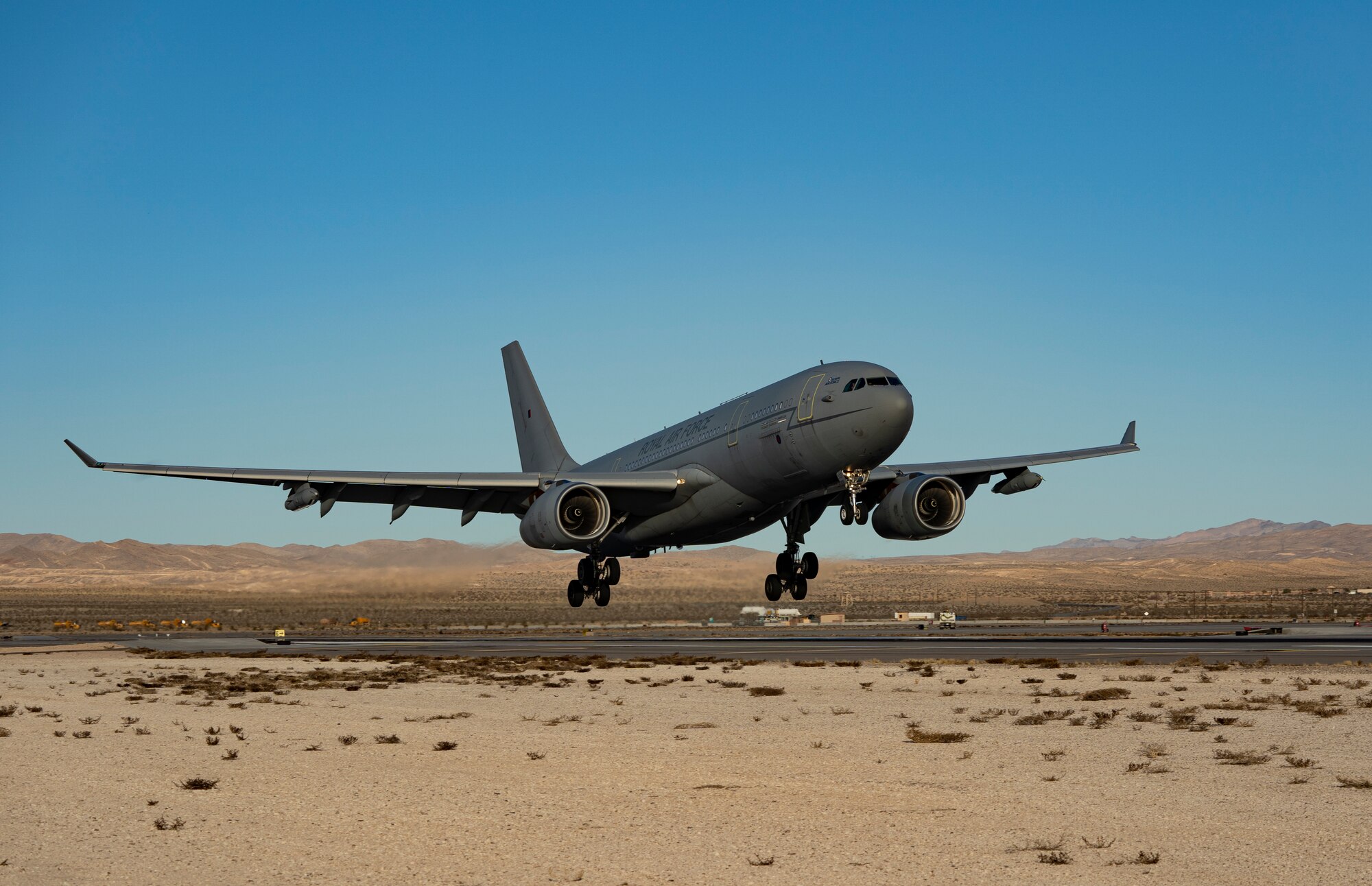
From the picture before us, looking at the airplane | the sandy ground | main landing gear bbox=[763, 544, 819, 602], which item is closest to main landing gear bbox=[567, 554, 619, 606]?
the airplane

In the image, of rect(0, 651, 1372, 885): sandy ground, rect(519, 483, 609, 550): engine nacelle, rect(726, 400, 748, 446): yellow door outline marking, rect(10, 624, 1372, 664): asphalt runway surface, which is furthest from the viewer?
rect(10, 624, 1372, 664): asphalt runway surface

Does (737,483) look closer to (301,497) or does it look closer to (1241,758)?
(301,497)

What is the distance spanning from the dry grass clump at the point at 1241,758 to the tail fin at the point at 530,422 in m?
39.8

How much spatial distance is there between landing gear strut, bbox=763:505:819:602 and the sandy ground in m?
12.1

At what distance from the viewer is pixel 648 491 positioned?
1626 inches

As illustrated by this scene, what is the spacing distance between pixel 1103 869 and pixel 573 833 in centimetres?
632

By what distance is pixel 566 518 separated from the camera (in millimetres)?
41062

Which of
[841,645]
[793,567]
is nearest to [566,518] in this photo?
[793,567]

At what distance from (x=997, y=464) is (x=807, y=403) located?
12179 millimetres

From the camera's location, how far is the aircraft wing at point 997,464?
42.9 m

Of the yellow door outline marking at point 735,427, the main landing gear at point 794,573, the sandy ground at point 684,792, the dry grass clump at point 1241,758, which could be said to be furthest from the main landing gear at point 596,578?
the dry grass clump at point 1241,758

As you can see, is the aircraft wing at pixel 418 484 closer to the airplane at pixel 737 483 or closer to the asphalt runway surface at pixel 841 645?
the airplane at pixel 737 483

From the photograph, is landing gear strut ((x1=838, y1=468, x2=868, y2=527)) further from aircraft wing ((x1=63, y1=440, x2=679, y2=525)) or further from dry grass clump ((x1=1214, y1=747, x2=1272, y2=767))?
dry grass clump ((x1=1214, y1=747, x2=1272, y2=767))

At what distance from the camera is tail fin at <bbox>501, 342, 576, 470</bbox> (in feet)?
195
